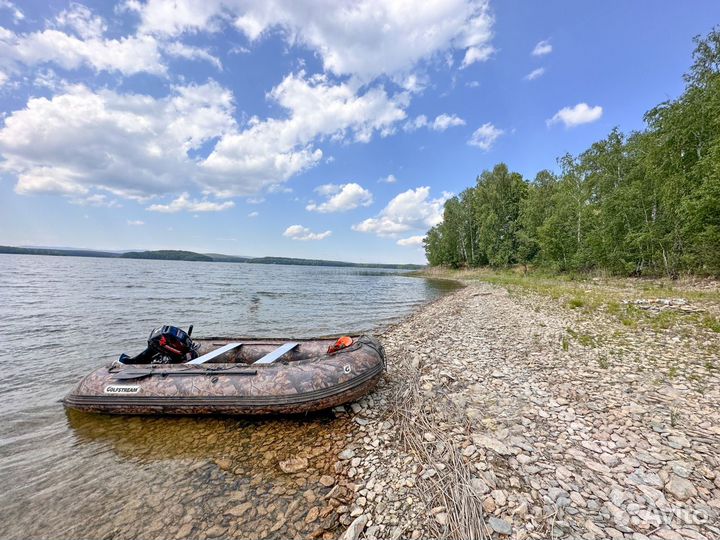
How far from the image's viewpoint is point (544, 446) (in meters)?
4.05

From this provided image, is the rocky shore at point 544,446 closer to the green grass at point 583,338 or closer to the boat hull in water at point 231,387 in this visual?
the green grass at point 583,338

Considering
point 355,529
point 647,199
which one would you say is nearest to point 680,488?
point 355,529

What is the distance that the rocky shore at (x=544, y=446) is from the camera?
2969 millimetres

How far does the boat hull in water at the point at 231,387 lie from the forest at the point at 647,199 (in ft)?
70.3

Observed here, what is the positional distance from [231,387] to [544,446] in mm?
5167

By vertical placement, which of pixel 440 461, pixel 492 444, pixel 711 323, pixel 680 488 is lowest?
pixel 440 461

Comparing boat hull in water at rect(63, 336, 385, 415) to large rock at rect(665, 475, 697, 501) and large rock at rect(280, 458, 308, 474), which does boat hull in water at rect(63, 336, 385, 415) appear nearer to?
large rock at rect(280, 458, 308, 474)

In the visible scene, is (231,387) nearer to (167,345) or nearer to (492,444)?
(167,345)

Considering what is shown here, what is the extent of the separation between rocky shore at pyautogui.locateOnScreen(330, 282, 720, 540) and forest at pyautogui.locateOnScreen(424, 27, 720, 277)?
15.3 metres

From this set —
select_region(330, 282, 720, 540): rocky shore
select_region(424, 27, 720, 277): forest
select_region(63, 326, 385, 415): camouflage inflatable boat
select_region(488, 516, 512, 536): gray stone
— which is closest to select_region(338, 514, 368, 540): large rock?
select_region(330, 282, 720, 540): rocky shore

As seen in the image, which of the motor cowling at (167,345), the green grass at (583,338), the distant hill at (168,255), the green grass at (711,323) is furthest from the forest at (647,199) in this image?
the distant hill at (168,255)

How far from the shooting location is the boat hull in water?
5297 millimetres

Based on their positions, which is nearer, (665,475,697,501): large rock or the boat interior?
(665,475,697,501): large rock

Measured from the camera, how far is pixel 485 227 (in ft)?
155
